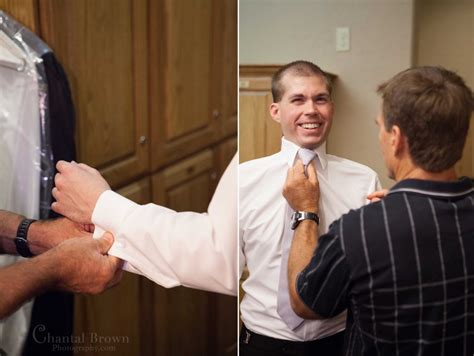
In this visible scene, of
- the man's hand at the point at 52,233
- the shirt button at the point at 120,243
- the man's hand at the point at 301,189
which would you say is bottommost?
the shirt button at the point at 120,243

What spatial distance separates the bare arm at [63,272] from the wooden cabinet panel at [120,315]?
36 mm

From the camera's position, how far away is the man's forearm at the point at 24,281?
1267 mm

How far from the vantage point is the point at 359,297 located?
1121 mm

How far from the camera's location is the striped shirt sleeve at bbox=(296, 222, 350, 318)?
1.11 metres

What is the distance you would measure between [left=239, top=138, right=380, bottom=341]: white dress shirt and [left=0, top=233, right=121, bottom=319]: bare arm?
12.1 inches

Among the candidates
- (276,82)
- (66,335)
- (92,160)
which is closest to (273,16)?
(276,82)

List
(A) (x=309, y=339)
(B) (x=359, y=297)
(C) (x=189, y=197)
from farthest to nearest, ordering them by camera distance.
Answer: (C) (x=189, y=197) < (A) (x=309, y=339) < (B) (x=359, y=297)

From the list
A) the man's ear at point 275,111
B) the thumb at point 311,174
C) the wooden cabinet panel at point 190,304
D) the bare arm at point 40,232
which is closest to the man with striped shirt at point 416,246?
the thumb at point 311,174

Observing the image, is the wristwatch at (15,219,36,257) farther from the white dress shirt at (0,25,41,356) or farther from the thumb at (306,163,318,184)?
the thumb at (306,163,318,184)

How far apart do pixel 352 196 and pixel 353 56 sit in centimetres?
29

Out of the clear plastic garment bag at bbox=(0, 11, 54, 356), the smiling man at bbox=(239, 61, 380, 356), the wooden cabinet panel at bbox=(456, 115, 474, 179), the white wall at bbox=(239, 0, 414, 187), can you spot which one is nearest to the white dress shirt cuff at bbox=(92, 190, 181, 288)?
the clear plastic garment bag at bbox=(0, 11, 54, 356)

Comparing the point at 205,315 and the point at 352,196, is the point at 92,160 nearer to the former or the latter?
the point at 205,315

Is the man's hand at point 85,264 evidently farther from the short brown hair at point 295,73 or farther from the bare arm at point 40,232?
the short brown hair at point 295,73

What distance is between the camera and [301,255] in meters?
1.19
